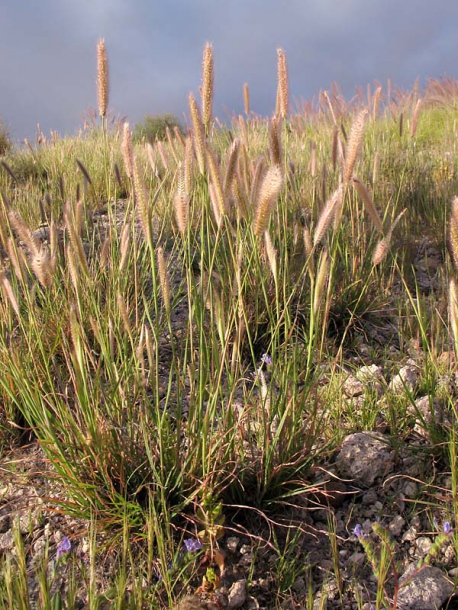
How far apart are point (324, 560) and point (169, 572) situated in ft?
1.51

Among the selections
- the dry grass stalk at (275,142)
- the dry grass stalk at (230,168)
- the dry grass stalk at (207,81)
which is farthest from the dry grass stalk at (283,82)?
the dry grass stalk at (230,168)

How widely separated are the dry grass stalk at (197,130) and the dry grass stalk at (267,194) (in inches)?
9.2

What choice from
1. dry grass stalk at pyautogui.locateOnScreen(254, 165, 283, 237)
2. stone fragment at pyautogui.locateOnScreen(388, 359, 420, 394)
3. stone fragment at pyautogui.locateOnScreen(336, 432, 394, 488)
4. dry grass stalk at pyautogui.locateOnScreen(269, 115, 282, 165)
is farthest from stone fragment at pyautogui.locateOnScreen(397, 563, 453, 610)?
dry grass stalk at pyautogui.locateOnScreen(269, 115, 282, 165)

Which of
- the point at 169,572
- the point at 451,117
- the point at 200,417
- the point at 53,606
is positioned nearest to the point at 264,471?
the point at 200,417

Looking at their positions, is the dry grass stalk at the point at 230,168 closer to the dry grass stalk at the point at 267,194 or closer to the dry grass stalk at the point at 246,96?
the dry grass stalk at the point at 267,194

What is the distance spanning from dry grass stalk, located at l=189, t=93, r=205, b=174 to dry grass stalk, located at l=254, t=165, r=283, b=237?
234 mm

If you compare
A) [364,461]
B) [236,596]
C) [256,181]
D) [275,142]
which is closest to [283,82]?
[275,142]

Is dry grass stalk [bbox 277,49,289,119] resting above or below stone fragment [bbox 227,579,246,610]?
above

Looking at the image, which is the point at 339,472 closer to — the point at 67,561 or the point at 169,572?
the point at 169,572

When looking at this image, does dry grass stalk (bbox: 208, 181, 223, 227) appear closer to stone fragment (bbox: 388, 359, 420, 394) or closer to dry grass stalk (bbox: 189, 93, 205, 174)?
dry grass stalk (bbox: 189, 93, 205, 174)

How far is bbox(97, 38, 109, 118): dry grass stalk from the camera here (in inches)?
70.2

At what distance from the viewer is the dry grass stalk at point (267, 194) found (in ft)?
→ 4.05

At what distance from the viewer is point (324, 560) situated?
4.87 ft

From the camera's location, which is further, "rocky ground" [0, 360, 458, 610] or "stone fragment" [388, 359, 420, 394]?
"stone fragment" [388, 359, 420, 394]
